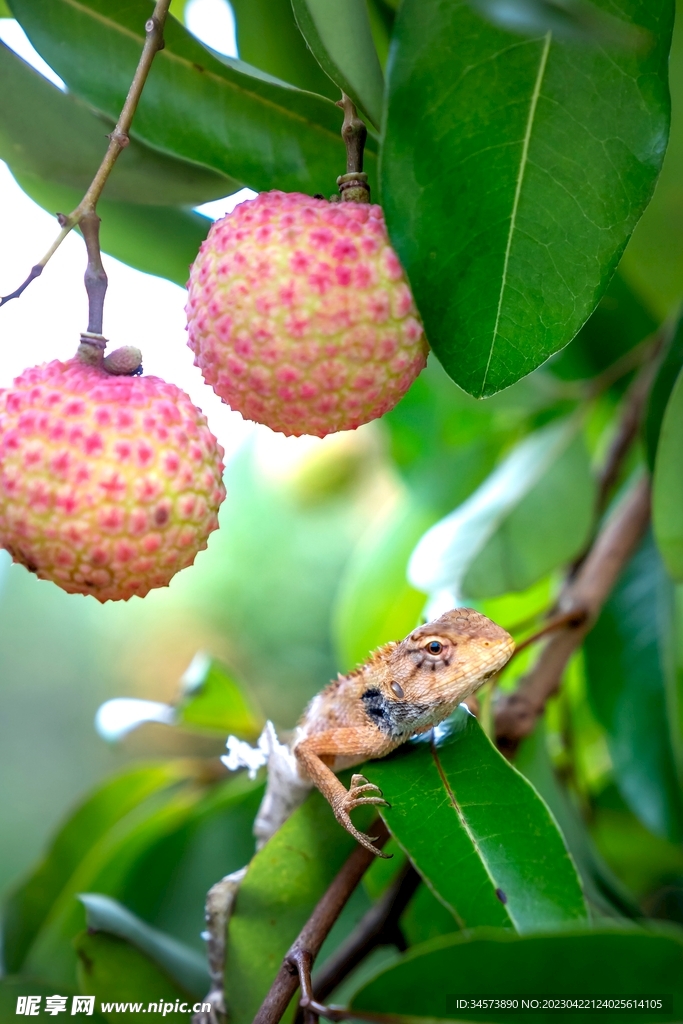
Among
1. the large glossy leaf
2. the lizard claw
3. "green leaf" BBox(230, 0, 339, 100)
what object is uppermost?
"green leaf" BBox(230, 0, 339, 100)

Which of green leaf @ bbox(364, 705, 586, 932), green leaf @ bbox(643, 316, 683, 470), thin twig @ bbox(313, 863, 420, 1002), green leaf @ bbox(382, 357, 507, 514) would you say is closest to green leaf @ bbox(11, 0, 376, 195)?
green leaf @ bbox(643, 316, 683, 470)

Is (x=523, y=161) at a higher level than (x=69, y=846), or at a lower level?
higher

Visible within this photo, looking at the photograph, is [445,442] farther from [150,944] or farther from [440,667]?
[150,944]

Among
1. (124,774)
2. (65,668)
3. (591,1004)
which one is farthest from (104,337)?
(65,668)

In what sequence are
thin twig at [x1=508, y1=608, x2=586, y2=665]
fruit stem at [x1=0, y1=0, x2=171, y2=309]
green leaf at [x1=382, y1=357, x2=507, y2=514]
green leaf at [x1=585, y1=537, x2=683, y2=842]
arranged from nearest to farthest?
fruit stem at [x1=0, y1=0, x2=171, y2=309] → thin twig at [x1=508, y1=608, x2=586, y2=665] → green leaf at [x1=585, y1=537, x2=683, y2=842] → green leaf at [x1=382, y1=357, x2=507, y2=514]

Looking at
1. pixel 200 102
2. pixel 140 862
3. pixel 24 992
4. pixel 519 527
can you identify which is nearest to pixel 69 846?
pixel 140 862

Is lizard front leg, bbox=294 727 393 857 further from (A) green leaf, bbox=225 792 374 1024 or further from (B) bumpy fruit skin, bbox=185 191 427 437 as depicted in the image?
(B) bumpy fruit skin, bbox=185 191 427 437

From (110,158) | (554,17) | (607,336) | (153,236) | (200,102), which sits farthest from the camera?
(607,336)
